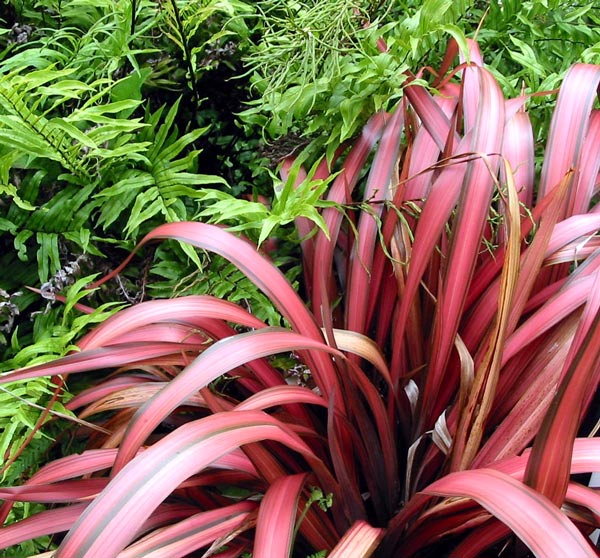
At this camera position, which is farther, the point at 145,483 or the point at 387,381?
the point at 387,381

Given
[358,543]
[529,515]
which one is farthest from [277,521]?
[529,515]

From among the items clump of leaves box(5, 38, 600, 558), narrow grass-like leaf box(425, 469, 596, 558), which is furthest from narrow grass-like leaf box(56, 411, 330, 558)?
narrow grass-like leaf box(425, 469, 596, 558)

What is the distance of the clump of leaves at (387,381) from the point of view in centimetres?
63

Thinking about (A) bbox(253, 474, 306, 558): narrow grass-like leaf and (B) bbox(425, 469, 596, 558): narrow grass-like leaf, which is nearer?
(B) bbox(425, 469, 596, 558): narrow grass-like leaf

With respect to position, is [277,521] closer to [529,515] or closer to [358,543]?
[358,543]

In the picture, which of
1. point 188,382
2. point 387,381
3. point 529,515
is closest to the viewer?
point 529,515

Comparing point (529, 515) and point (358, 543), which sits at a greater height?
point (529, 515)

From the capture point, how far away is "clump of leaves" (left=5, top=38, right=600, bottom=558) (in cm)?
63

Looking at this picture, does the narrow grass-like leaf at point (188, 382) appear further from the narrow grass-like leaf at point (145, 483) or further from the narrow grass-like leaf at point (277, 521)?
the narrow grass-like leaf at point (277, 521)

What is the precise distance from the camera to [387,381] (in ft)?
2.95

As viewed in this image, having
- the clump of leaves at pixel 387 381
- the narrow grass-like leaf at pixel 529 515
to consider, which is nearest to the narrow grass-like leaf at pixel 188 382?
the clump of leaves at pixel 387 381

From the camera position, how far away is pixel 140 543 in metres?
0.73

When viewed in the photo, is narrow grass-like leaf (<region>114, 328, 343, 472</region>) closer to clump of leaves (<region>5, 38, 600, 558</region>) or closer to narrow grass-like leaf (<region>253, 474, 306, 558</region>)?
clump of leaves (<region>5, 38, 600, 558</region>)

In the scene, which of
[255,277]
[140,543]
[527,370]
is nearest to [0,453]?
[140,543]
